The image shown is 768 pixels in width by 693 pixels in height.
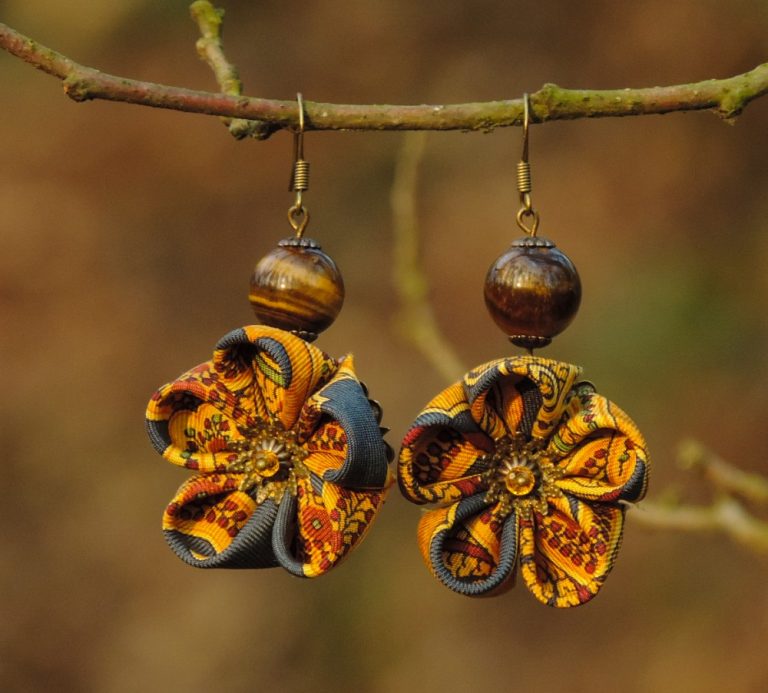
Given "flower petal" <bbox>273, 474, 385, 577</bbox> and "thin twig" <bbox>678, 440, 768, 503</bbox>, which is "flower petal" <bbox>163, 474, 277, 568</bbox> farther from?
"thin twig" <bbox>678, 440, 768, 503</bbox>

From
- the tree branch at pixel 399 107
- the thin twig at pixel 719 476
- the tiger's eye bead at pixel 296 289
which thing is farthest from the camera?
the thin twig at pixel 719 476

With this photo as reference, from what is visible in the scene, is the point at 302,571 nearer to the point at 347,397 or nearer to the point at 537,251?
the point at 347,397

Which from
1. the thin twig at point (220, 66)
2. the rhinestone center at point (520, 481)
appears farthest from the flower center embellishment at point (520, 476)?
the thin twig at point (220, 66)

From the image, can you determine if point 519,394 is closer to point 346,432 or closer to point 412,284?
point 346,432

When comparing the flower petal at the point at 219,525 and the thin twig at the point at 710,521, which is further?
the thin twig at the point at 710,521

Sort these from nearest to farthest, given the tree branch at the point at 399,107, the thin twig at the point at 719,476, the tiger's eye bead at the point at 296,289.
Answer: the tree branch at the point at 399,107, the tiger's eye bead at the point at 296,289, the thin twig at the point at 719,476

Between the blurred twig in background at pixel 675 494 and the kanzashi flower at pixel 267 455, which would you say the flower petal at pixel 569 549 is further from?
the blurred twig in background at pixel 675 494

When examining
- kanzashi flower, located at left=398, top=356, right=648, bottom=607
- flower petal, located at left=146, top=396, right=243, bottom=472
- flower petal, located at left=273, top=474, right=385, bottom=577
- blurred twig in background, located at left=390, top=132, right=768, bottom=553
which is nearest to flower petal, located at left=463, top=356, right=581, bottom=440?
kanzashi flower, located at left=398, top=356, right=648, bottom=607

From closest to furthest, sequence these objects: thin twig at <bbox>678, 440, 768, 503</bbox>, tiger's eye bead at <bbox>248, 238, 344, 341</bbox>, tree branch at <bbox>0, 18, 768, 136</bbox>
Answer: tree branch at <bbox>0, 18, 768, 136</bbox>
tiger's eye bead at <bbox>248, 238, 344, 341</bbox>
thin twig at <bbox>678, 440, 768, 503</bbox>
